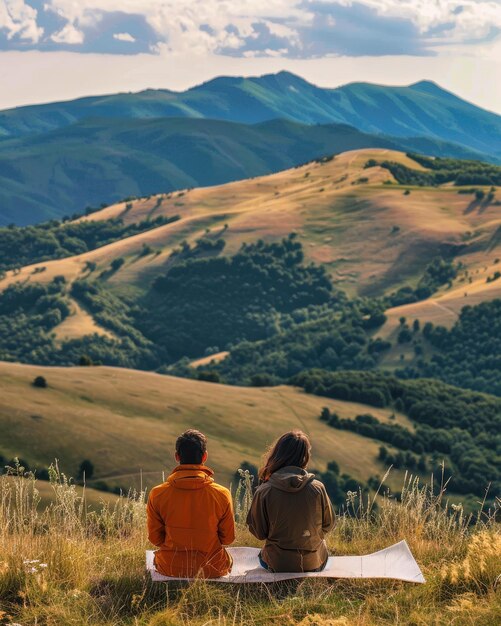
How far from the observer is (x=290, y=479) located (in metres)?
10.3

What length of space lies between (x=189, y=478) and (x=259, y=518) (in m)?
1.00

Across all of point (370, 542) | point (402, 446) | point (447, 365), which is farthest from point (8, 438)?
point (447, 365)

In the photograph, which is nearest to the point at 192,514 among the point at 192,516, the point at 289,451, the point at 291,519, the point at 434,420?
the point at 192,516

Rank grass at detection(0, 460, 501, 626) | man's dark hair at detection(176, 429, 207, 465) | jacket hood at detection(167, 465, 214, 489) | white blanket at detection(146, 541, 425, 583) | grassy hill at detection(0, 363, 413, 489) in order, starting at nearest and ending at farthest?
grass at detection(0, 460, 501, 626)
white blanket at detection(146, 541, 425, 583)
man's dark hair at detection(176, 429, 207, 465)
jacket hood at detection(167, 465, 214, 489)
grassy hill at detection(0, 363, 413, 489)

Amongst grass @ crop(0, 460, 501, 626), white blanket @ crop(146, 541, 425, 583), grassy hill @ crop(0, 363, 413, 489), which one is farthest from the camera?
grassy hill @ crop(0, 363, 413, 489)

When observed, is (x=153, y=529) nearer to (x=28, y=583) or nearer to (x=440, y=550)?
(x=28, y=583)

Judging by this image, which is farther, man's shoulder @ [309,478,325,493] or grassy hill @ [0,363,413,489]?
grassy hill @ [0,363,413,489]

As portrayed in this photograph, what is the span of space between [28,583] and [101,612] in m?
0.93

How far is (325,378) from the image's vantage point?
135000mm

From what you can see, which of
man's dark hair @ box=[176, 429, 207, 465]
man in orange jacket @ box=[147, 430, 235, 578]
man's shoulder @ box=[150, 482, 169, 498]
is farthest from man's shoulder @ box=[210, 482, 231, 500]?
man's shoulder @ box=[150, 482, 169, 498]

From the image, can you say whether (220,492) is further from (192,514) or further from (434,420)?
(434,420)

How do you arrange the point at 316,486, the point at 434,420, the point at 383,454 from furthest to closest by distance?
the point at 434,420, the point at 383,454, the point at 316,486

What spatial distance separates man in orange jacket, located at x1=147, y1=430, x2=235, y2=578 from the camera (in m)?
10.1

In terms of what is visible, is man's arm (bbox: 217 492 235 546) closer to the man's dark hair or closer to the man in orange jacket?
the man in orange jacket
